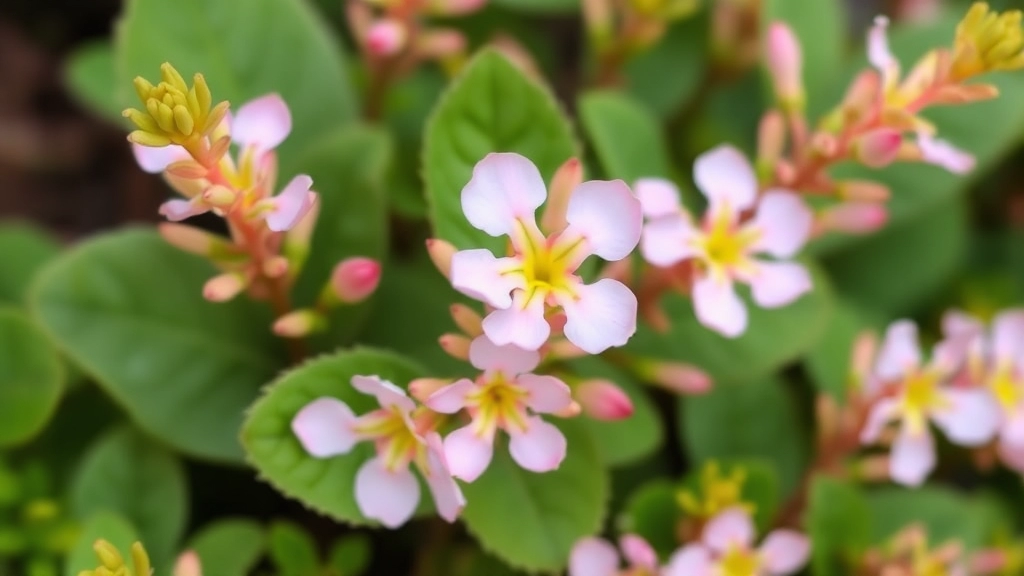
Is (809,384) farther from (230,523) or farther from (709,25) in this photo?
(230,523)

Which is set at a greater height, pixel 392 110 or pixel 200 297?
pixel 392 110

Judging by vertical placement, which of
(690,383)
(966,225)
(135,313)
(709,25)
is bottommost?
(135,313)

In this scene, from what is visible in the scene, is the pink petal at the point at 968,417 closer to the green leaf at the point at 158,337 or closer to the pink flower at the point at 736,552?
the pink flower at the point at 736,552

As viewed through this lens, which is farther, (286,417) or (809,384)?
(809,384)

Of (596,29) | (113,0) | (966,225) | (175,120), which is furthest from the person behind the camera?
(113,0)

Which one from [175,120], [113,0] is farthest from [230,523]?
[113,0]

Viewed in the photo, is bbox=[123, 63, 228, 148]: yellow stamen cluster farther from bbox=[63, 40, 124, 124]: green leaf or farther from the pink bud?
bbox=[63, 40, 124, 124]: green leaf

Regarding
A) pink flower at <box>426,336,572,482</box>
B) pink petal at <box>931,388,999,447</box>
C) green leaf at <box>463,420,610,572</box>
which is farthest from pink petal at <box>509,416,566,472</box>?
pink petal at <box>931,388,999,447</box>
